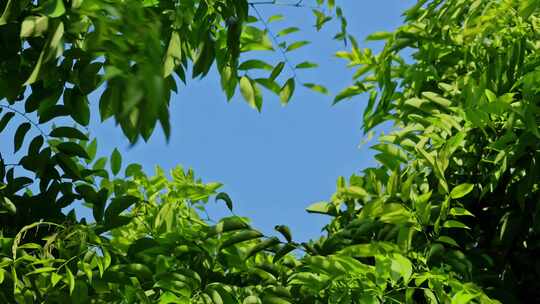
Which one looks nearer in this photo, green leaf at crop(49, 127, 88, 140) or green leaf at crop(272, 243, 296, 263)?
green leaf at crop(272, 243, 296, 263)

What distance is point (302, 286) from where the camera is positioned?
8.51 ft

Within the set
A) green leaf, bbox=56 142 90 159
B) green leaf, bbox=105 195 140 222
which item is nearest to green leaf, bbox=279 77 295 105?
green leaf, bbox=105 195 140 222

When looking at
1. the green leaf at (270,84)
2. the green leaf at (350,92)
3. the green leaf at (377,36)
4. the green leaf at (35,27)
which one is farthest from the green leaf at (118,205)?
the green leaf at (377,36)

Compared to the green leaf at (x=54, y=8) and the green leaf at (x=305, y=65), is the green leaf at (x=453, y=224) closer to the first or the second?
the green leaf at (x=305, y=65)

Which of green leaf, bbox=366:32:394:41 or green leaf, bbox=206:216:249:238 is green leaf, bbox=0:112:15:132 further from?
green leaf, bbox=366:32:394:41

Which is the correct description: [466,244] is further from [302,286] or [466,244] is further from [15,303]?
[15,303]

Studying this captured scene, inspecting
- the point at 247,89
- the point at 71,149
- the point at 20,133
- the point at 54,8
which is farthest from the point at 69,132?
the point at 54,8

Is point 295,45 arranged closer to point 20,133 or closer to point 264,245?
point 264,245

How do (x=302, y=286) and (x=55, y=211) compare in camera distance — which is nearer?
(x=302, y=286)

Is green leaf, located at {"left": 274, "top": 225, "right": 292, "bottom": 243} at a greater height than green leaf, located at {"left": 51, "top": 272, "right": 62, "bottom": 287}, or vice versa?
green leaf, located at {"left": 274, "top": 225, "right": 292, "bottom": 243}

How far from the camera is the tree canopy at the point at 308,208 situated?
2.45 m

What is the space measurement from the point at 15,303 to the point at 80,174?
558 mm

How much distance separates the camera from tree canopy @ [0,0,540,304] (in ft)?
8.02

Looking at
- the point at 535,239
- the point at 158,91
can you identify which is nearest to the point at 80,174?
the point at 535,239
